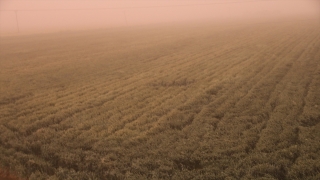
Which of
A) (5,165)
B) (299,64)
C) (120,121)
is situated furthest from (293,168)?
(299,64)

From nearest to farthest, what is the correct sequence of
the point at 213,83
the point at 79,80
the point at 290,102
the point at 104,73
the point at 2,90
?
1. the point at 290,102
2. the point at 213,83
3. the point at 2,90
4. the point at 79,80
5. the point at 104,73

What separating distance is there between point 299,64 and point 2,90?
1843 cm

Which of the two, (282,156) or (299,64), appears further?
(299,64)

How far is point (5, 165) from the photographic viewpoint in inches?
285

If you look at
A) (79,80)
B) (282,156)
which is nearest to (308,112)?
(282,156)

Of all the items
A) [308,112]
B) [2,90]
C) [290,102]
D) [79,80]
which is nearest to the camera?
[308,112]

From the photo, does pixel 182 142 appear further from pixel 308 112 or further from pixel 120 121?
pixel 308 112

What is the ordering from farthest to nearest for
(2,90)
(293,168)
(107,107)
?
(2,90) < (107,107) < (293,168)

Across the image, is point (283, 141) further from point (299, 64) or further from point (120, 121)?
point (299, 64)

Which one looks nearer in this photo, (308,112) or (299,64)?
(308,112)

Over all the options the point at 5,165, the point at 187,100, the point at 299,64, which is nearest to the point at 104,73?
the point at 187,100

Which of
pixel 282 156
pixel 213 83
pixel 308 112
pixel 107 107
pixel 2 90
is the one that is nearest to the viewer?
pixel 282 156

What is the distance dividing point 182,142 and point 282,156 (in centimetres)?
273

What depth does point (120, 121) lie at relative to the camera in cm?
967
